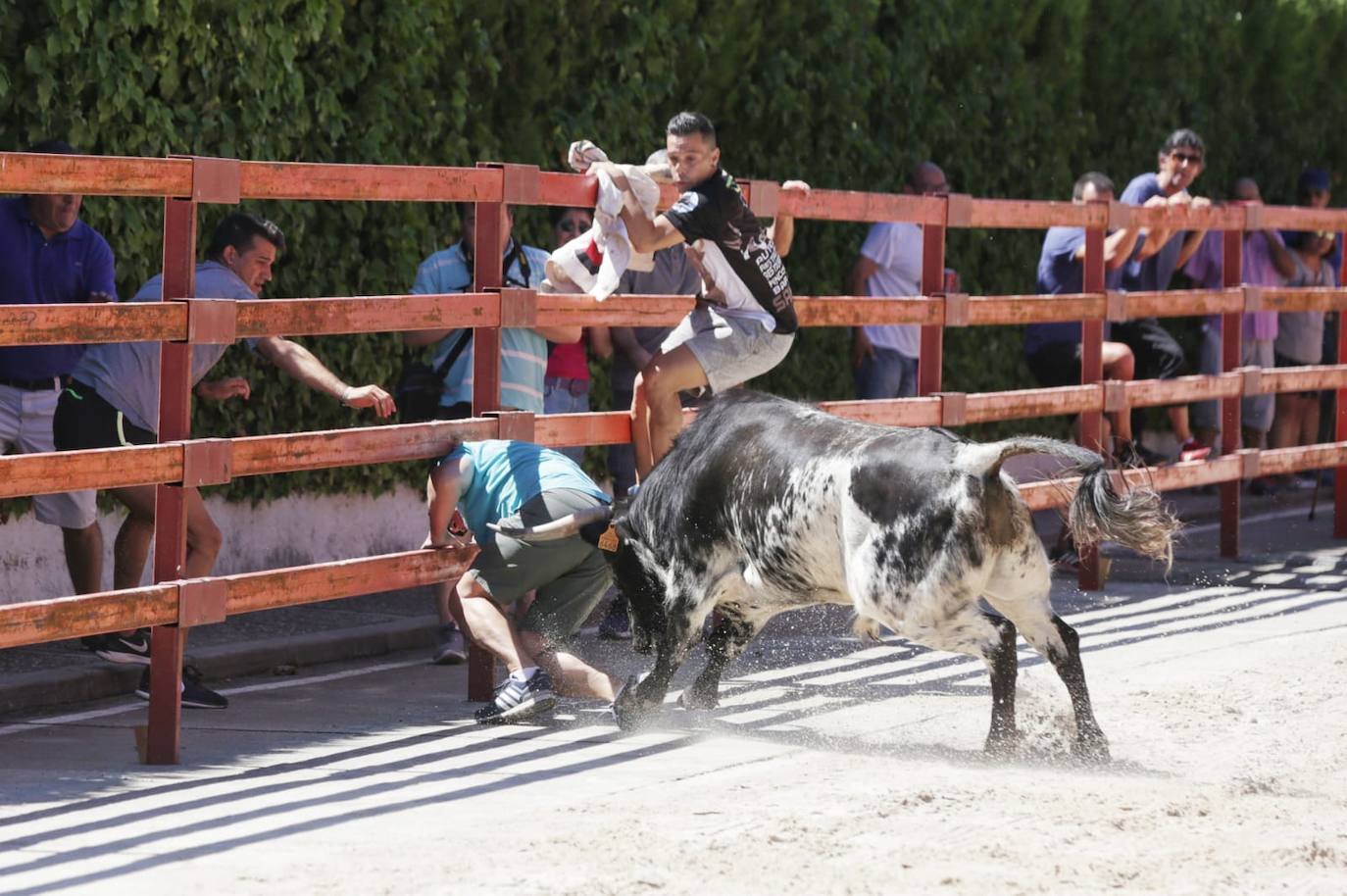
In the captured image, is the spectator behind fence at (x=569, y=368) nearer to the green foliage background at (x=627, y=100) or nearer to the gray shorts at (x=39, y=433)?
the green foliage background at (x=627, y=100)

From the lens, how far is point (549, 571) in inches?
314

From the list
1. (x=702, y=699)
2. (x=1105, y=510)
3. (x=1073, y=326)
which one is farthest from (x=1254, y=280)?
(x=1105, y=510)

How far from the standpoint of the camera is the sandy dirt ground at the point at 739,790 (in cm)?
566

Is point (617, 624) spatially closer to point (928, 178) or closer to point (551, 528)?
point (551, 528)

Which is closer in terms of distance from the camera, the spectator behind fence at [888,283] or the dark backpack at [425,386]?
the dark backpack at [425,386]

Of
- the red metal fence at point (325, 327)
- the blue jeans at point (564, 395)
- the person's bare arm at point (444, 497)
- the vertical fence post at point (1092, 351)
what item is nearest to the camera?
the red metal fence at point (325, 327)

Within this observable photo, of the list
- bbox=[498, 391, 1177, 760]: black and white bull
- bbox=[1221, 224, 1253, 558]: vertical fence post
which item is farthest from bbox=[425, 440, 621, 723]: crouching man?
bbox=[1221, 224, 1253, 558]: vertical fence post

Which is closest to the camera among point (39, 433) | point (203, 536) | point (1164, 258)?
point (203, 536)

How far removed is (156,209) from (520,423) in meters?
2.36

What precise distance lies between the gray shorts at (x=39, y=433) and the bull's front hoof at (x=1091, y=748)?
13.0 ft

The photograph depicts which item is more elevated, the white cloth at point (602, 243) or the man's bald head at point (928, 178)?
the man's bald head at point (928, 178)

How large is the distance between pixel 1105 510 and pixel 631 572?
5.64 feet

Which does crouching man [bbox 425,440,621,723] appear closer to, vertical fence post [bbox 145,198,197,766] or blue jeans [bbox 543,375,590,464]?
vertical fence post [bbox 145,198,197,766]

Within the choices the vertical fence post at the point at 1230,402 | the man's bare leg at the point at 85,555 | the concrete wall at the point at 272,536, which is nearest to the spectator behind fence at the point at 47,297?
the man's bare leg at the point at 85,555
